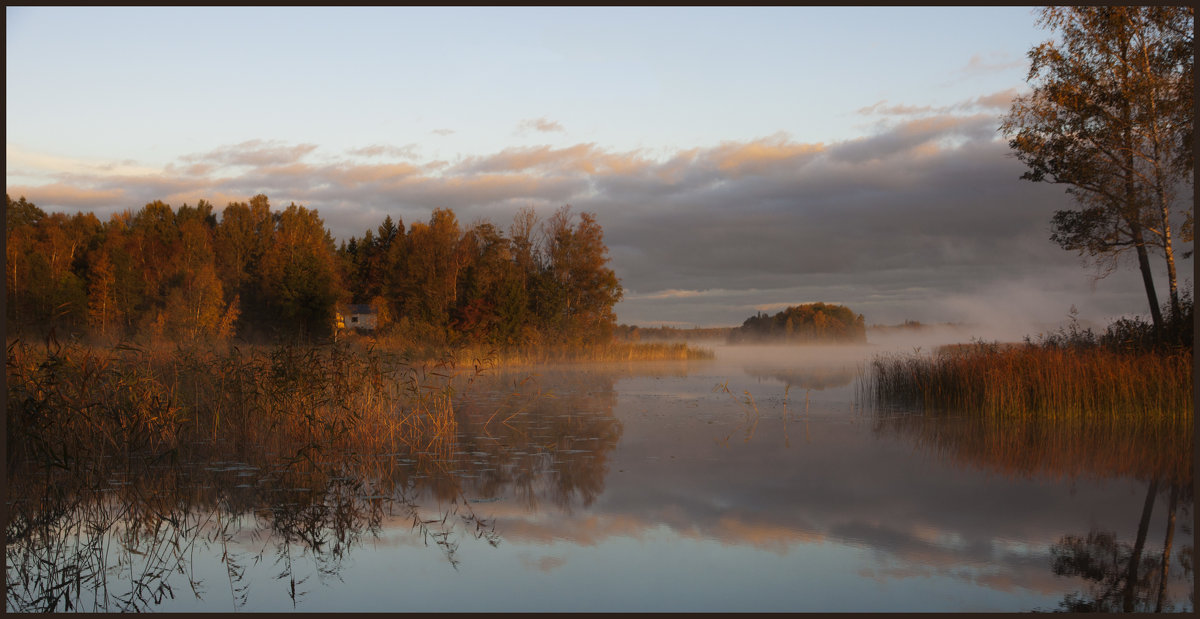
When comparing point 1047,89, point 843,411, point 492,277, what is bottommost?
point 843,411

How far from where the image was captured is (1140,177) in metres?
15.5

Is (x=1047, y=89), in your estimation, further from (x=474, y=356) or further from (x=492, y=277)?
(x=492, y=277)

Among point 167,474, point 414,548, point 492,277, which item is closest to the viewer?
point 414,548

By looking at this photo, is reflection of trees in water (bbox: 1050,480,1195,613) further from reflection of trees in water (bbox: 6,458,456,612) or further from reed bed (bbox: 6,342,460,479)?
reed bed (bbox: 6,342,460,479)

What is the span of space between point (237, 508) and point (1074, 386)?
12.9 meters

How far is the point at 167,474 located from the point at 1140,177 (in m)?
17.7

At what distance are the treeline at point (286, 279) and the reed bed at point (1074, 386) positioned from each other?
73.1ft

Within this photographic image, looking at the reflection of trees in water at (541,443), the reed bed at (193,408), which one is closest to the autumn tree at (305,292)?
the reflection of trees in water at (541,443)

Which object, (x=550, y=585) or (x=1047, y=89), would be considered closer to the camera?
(x=550, y=585)

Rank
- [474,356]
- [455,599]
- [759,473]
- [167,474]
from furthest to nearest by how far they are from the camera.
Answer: [474,356] → [759,473] → [167,474] → [455,599]

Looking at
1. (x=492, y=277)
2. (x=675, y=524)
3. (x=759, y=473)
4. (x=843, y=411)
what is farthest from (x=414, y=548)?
(x=492, y=277)

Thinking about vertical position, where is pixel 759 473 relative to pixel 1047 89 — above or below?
below

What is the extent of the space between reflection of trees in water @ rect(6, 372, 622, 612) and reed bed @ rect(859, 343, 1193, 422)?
7.40 meters

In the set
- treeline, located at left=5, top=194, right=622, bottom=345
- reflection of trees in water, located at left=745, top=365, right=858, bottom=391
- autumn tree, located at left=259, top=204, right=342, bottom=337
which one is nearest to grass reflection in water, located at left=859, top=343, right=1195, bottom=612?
reflection of trees in water, located at left=745, top=365, right=858, bottom=391
